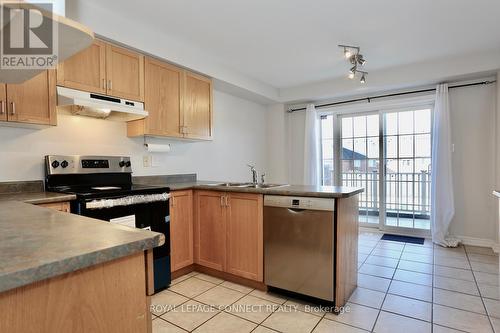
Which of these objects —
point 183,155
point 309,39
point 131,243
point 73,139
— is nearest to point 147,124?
point 73,139

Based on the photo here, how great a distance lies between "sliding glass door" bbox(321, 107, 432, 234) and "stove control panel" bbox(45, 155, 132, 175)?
3382 millimetres

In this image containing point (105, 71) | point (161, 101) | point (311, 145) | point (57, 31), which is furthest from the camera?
point (311, 145)

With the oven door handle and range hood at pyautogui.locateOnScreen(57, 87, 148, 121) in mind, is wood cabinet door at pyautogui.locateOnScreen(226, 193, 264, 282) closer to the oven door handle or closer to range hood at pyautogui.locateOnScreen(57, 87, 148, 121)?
the oven door handle

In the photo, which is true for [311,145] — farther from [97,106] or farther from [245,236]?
[97,106]

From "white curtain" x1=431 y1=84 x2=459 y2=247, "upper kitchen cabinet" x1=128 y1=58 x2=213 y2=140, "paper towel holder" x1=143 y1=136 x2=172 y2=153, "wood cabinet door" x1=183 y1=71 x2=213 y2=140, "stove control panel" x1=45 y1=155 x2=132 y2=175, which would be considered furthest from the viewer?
"white curtain" x1=431 y1=84 x2=459 y2=247

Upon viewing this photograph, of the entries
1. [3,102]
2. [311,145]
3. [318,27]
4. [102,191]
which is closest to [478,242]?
[311,145]

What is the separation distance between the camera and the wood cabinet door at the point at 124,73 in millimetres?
2514

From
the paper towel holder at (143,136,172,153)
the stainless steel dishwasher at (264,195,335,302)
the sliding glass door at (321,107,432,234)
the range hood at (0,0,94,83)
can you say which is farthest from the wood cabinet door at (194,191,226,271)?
the sliding glass door at (321,107,432,234)

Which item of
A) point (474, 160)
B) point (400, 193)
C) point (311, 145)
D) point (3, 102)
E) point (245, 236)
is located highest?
point (3, 102)

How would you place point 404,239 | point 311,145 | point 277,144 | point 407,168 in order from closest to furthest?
point 404,239 < point 407,168 < point 311,145 < point 277,144

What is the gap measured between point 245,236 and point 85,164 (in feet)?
5.18

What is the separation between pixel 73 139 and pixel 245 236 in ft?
5.83

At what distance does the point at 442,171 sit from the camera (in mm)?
3766

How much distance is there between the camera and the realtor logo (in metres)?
0.74
